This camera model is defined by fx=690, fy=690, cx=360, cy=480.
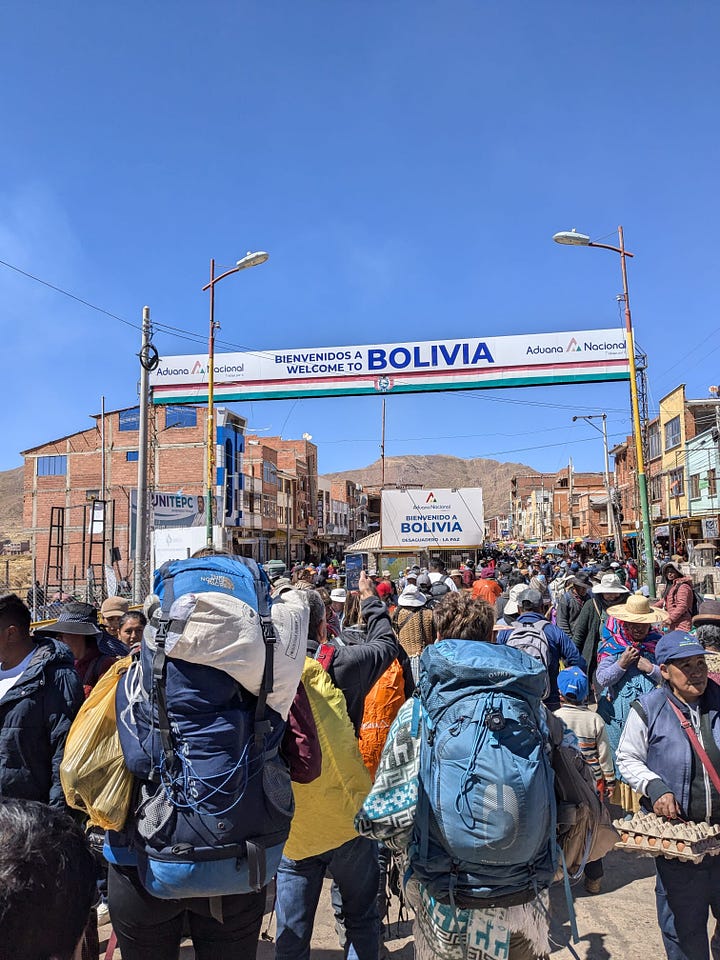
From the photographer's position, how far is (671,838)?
279 cm

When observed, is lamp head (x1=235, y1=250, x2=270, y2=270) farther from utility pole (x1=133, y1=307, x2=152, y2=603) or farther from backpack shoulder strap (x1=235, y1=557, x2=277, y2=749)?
backpack shoulder strap (x1=235, y1=557, x2=277, y2=749)

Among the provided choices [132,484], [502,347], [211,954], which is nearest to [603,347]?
[502,347]

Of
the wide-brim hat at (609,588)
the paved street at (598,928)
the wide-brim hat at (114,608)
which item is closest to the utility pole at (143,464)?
the wide-brim hat at (114,608)

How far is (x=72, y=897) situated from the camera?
1.13 m

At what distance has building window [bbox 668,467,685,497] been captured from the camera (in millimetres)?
33562

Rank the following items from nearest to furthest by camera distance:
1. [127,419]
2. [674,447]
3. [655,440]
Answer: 1. [674,447]
2. [655,440]
3. [127,419]

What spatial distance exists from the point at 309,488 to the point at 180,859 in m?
63.3

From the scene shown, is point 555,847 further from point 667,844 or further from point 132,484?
point 132,484

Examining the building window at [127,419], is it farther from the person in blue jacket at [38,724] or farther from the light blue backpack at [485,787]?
the light blue backpack at [485,787]

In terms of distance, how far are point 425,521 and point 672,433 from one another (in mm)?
23144

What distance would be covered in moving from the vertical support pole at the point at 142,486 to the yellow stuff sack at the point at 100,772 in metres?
9.49

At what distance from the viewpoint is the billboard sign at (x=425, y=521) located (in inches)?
701

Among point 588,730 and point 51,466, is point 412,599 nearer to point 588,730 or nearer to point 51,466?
point 588,730

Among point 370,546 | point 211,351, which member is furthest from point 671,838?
point 370,546
